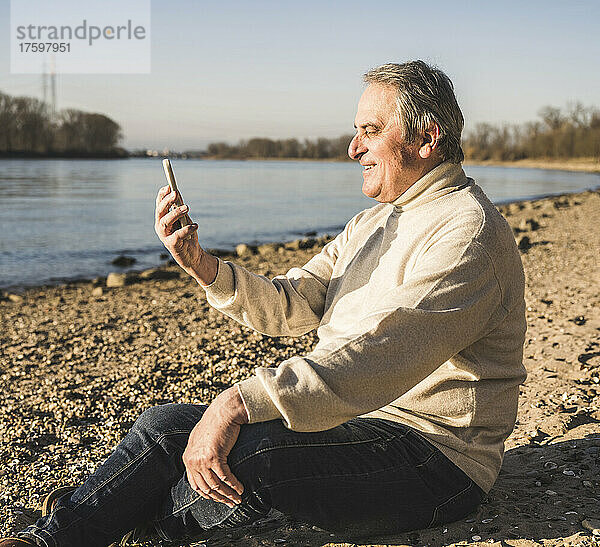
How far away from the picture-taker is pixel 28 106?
293 feet

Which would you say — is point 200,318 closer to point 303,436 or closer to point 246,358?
point 246,358

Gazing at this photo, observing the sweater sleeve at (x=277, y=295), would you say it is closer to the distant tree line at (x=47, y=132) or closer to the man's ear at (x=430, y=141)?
the man's ear at (x=430, y=141)

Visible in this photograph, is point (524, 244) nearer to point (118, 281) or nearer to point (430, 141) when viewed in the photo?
point (118, 281)

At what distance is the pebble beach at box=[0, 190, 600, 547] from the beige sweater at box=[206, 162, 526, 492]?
42cm

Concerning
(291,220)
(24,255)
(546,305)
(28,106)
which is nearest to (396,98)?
(546,305)

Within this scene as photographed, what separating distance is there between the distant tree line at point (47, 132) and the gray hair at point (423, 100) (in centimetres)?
8962

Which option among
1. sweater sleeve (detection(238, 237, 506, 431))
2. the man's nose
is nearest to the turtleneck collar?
the man's nose

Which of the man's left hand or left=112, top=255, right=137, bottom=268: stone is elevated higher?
the man's left hand

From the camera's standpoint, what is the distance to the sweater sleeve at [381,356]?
88.7 inches

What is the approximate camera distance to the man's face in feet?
9.14

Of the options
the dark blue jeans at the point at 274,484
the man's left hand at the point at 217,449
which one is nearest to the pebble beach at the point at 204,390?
the dark blue jeans at the point at 274,484

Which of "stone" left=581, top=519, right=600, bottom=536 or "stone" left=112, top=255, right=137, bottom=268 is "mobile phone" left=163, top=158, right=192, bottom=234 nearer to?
"stone" left=581, top=519, right=600, bottom=536

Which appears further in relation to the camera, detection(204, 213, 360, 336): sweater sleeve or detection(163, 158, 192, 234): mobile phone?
detection(204, 213, 360, 336): sweater sleeve

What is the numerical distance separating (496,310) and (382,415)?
0.60m
